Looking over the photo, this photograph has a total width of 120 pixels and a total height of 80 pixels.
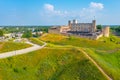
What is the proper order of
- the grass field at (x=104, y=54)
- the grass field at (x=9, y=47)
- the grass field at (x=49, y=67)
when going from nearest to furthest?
the grass field at (x=49, y=67), the grass field at (x=104, y=54), the grass field at (x=9, y=47)

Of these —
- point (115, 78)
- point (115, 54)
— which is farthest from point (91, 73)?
point (115, 54)

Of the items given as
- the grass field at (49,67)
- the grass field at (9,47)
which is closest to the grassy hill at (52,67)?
the grass field at (49,67)

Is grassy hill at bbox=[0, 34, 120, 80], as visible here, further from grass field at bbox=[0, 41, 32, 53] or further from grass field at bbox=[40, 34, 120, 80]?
grass field at bbox=[0, 41, 32, 53]

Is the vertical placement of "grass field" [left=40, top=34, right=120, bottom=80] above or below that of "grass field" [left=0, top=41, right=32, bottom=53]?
below

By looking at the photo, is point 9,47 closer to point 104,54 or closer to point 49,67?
point 49,67

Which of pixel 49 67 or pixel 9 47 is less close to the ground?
pixel 9 47

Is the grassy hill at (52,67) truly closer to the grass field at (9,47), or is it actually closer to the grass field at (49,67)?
the grass field at (49,67)

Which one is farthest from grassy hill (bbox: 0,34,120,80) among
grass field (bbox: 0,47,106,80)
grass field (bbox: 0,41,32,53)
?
grass field (bbox: 0,41,32,53)

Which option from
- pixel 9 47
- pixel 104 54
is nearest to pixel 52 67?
pixel 9 47
